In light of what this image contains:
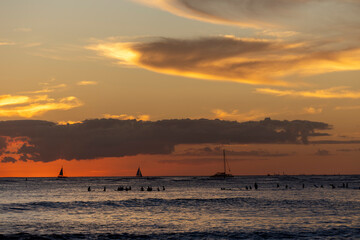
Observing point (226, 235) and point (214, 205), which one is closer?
point (226, 235)

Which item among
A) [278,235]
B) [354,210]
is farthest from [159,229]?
[354,210]

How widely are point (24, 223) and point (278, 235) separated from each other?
29834mm

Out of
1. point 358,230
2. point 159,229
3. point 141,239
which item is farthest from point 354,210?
point 141,239

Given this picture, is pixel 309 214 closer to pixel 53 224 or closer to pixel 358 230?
pixel 358 230

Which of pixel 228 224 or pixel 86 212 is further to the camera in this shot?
pixel 86 212

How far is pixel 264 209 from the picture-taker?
74562 mm

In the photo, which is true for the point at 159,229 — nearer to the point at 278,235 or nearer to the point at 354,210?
the point at 278,235

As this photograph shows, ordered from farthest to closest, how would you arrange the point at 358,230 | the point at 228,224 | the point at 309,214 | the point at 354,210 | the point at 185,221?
the point at 354,210 → the point at 309,214 → the point at 185,221 → the point at 228,224 → the point at 358,230

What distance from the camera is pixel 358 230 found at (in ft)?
163

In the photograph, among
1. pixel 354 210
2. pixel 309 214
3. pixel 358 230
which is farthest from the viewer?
pixel 354 210

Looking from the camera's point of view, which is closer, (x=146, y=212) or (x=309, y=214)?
(x=309, y=214)

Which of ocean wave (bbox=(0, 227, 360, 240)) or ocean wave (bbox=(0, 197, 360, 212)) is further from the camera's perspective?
ocean wave (bbox=(0, 197, 360, 212))

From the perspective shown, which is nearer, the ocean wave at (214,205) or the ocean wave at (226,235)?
the ocean wave at (226,235)

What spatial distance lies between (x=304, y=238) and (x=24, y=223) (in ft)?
106
